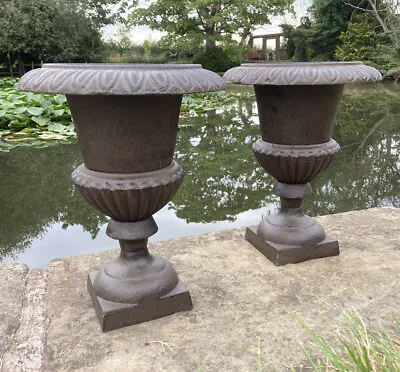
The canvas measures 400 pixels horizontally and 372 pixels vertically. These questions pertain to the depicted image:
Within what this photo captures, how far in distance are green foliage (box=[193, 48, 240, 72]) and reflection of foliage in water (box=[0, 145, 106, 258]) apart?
13630 mm

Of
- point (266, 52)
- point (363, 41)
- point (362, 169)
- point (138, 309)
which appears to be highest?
point (138, 309)

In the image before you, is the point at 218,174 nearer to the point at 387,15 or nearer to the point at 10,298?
the point at 10,298

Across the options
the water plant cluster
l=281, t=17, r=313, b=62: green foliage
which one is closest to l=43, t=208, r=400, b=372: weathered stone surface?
the water plant cluster

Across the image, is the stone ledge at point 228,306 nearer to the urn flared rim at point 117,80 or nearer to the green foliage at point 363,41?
the urn flared rim at point 117,80

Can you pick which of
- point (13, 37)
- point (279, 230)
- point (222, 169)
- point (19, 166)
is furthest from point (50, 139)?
point (13, 37)

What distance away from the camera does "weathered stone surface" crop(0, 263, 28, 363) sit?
142 cm

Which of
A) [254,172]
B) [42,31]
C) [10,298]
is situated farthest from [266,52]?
[10,298]

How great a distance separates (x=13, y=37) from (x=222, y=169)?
458 inches

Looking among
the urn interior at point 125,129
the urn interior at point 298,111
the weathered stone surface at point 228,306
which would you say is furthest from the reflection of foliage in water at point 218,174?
the urn interior at point 125,129

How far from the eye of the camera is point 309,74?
1.53m

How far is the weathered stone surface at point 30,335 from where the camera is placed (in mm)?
1279

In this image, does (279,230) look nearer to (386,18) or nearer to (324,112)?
(324,112)

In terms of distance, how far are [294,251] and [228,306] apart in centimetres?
50

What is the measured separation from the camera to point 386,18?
14.5 metres
